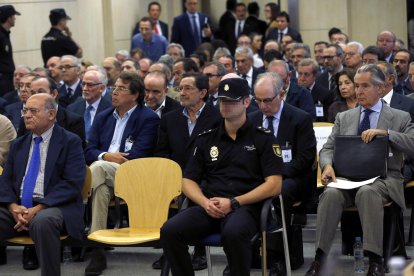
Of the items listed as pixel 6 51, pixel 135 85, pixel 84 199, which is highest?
pixel 6 51

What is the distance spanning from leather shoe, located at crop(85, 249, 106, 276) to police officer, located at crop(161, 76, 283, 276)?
4.34 feet

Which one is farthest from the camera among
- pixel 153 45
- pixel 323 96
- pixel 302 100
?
pixel 153 45

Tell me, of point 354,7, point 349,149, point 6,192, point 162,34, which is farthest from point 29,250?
point 354,7

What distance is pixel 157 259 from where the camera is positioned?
7.90 metres

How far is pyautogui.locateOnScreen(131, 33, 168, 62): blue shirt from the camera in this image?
16.1 m

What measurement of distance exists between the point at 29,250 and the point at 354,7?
40.1ft

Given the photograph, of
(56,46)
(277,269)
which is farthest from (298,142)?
(56,46)

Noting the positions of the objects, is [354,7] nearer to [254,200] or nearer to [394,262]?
[254,200]

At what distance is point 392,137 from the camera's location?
22.9 feet

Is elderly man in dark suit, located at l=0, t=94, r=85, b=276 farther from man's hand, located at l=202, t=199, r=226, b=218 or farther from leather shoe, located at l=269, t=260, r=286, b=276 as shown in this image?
leather shoe, located at l=269, t=260, r=286, b=276

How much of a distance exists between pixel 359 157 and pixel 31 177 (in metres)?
2.47

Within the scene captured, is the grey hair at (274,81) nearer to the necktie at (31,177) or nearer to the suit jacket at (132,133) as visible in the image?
the suit jacket at (132,133)

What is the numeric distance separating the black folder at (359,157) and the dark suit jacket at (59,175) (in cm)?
193

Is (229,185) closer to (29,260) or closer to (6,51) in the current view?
(29,260)
